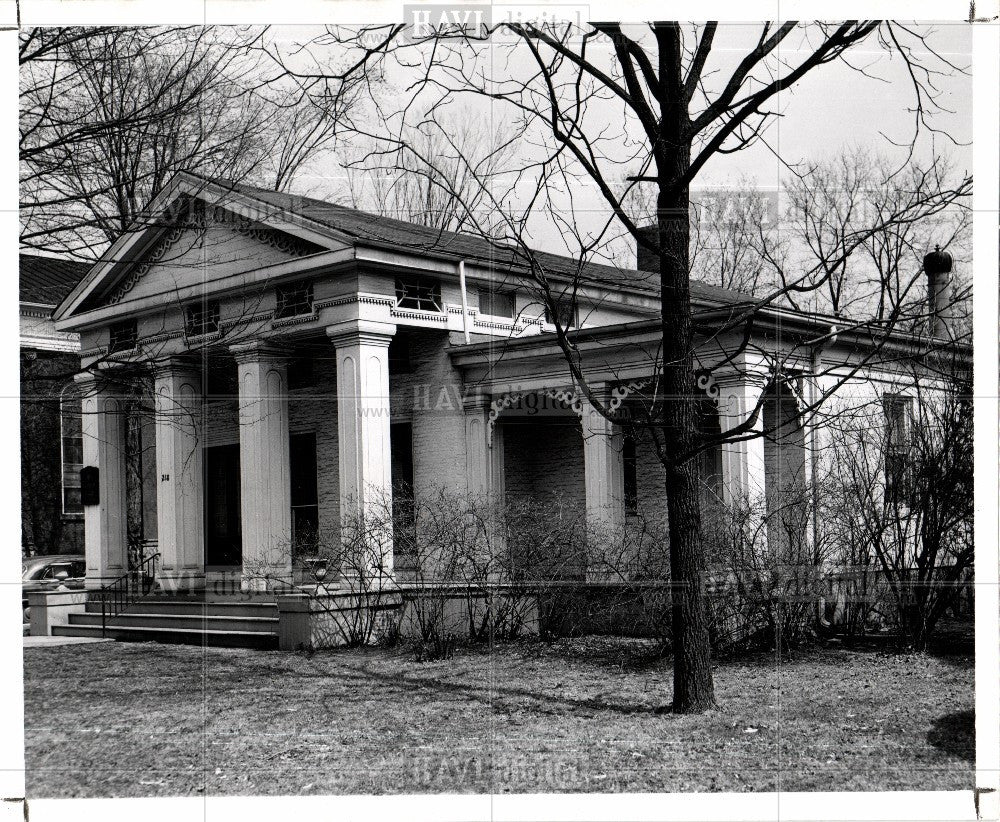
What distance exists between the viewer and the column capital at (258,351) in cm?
907

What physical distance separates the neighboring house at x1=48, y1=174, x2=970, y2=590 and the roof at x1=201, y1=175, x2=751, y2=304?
0.7 inches

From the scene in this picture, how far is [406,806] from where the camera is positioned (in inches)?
281

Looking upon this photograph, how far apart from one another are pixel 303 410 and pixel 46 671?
103 inches

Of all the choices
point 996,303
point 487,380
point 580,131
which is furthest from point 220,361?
point 996,303

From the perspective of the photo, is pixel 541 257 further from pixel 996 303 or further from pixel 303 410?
pixel 996 303

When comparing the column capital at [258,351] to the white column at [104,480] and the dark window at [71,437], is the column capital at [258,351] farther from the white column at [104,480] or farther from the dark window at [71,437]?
the dark window at [71,437]

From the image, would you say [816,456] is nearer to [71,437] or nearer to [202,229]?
[202,229]

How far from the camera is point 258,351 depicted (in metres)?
9.09

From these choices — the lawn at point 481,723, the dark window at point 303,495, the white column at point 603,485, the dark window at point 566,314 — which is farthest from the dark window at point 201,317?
the white column at point 603,485

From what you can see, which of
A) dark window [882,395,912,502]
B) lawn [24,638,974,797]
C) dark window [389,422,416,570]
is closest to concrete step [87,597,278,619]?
lawn [24,638,974,797]

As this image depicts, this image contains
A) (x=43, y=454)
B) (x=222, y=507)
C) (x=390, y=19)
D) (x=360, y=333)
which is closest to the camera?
(x=390, y=19)

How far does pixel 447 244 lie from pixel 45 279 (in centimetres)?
296

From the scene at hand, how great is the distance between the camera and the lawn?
736cm

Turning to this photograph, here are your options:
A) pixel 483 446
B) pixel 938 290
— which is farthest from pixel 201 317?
pixel 938 290
